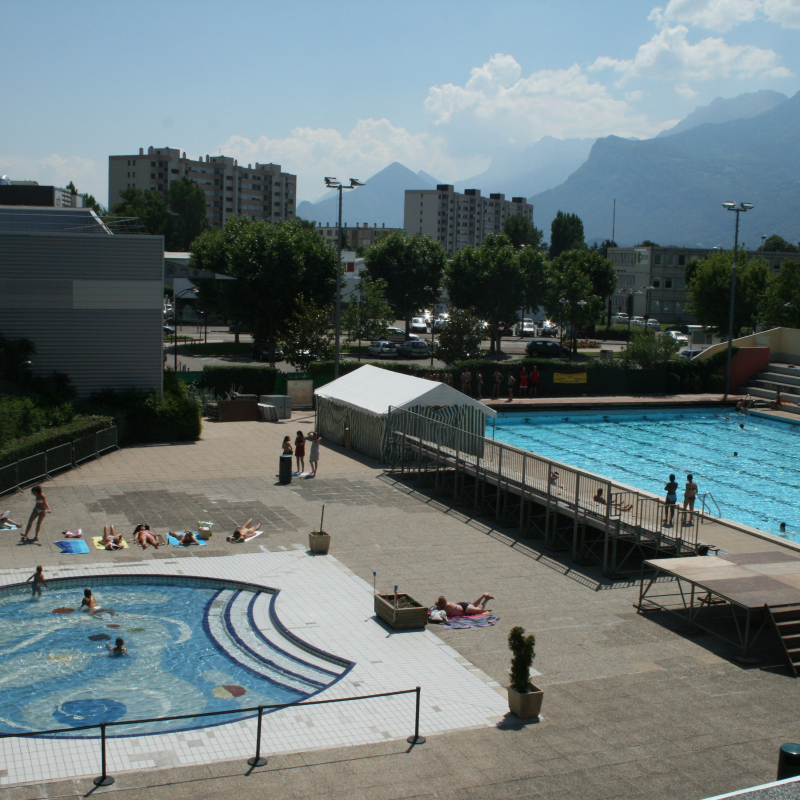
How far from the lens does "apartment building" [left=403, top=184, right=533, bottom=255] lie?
575 ft

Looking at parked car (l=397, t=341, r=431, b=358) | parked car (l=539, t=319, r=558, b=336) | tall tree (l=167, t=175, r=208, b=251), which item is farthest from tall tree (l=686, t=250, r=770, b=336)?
tall tree (l=167, t=175, r=208, b=251)

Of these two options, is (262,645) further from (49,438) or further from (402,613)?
(49,438)

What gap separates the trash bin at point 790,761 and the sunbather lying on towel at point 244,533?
486 inches

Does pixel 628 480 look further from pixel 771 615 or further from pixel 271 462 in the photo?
pixel 771 615

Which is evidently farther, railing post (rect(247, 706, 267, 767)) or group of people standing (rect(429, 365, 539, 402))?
group of people standing (rect(429, 365, 539, 402))

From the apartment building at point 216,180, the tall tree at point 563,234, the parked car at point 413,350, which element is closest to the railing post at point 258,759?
the parked car at point 413,350

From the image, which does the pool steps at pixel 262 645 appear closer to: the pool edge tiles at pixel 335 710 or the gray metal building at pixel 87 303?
the pool edge tiles at pixel 335 710

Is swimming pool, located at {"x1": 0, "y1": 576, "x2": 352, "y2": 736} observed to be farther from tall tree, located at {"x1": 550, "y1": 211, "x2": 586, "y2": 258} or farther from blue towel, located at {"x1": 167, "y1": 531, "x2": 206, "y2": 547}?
tall tree, located at {"x1": 550, "y1": 211, "x2": 586, "y2": 258}

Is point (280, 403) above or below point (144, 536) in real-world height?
above

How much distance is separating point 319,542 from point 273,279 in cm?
3406

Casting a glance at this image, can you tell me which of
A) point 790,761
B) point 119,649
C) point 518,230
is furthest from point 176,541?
point 518,230

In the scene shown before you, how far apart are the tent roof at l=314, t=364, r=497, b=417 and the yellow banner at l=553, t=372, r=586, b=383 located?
14714 millimetres

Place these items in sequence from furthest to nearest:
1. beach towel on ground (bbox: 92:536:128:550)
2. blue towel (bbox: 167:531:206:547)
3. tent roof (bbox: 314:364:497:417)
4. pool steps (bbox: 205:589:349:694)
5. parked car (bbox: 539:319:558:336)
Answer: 1. parked car (bbox: 539:319:558:336)
2. tent roof (bbox: 314:364:497:417)
3. blue towel (bbox: 167:531:206:547)
4. beach towel on ground (bbox: 92:536:128:550)
5. pool steps (bbox: 205:589:349:694)

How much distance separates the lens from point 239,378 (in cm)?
3675
